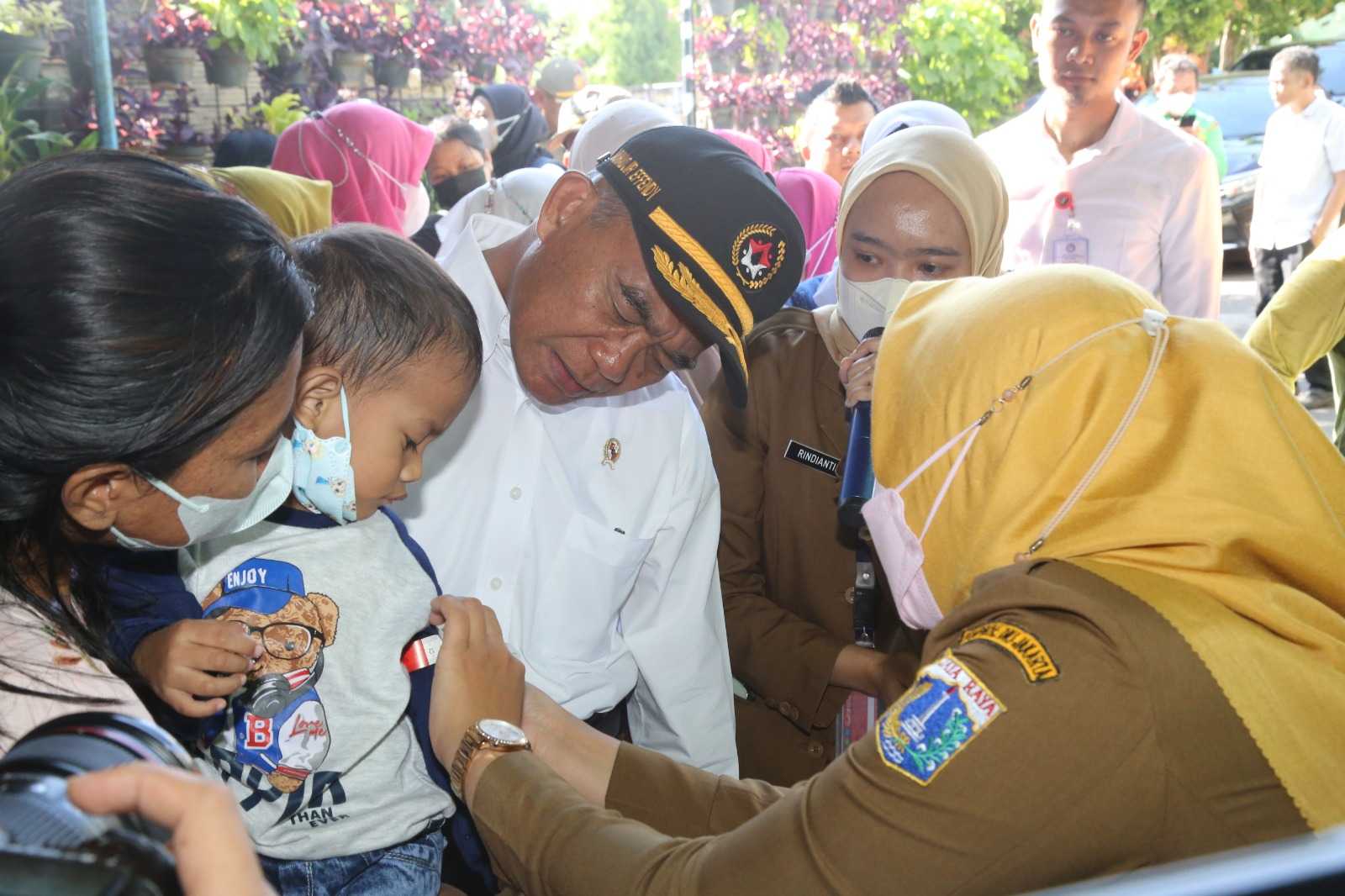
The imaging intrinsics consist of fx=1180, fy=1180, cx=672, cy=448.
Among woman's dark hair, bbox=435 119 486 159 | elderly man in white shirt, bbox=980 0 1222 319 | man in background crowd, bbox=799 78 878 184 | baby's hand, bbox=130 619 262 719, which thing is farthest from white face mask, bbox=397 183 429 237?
baby's hand, bbox=130 619 262 719

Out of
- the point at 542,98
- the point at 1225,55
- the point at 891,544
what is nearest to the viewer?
the point at 891,544

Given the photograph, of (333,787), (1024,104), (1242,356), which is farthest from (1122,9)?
(1024,104)

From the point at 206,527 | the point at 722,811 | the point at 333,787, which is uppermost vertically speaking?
the point at 206,527

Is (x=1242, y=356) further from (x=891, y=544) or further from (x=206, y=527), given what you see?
(x=206, y=527)

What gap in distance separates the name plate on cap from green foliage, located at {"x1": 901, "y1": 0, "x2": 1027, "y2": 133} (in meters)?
6.28

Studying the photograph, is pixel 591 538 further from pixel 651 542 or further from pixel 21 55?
pixel 21 55

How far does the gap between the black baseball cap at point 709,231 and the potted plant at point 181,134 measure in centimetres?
414

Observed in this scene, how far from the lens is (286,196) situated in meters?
3.91

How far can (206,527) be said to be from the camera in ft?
4.83

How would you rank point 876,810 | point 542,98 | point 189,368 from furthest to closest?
point 542,98 < point 876,810 < point 189,368

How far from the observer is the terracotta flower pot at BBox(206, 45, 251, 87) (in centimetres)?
583

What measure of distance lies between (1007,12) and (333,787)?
438 inches

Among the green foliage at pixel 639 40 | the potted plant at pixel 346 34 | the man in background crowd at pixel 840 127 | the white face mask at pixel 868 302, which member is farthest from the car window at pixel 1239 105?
the white face mask at pixel 868 302

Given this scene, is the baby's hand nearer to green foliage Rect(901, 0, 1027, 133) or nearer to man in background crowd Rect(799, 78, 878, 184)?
man in background crowd Rect(799, 78, 878, 184)
